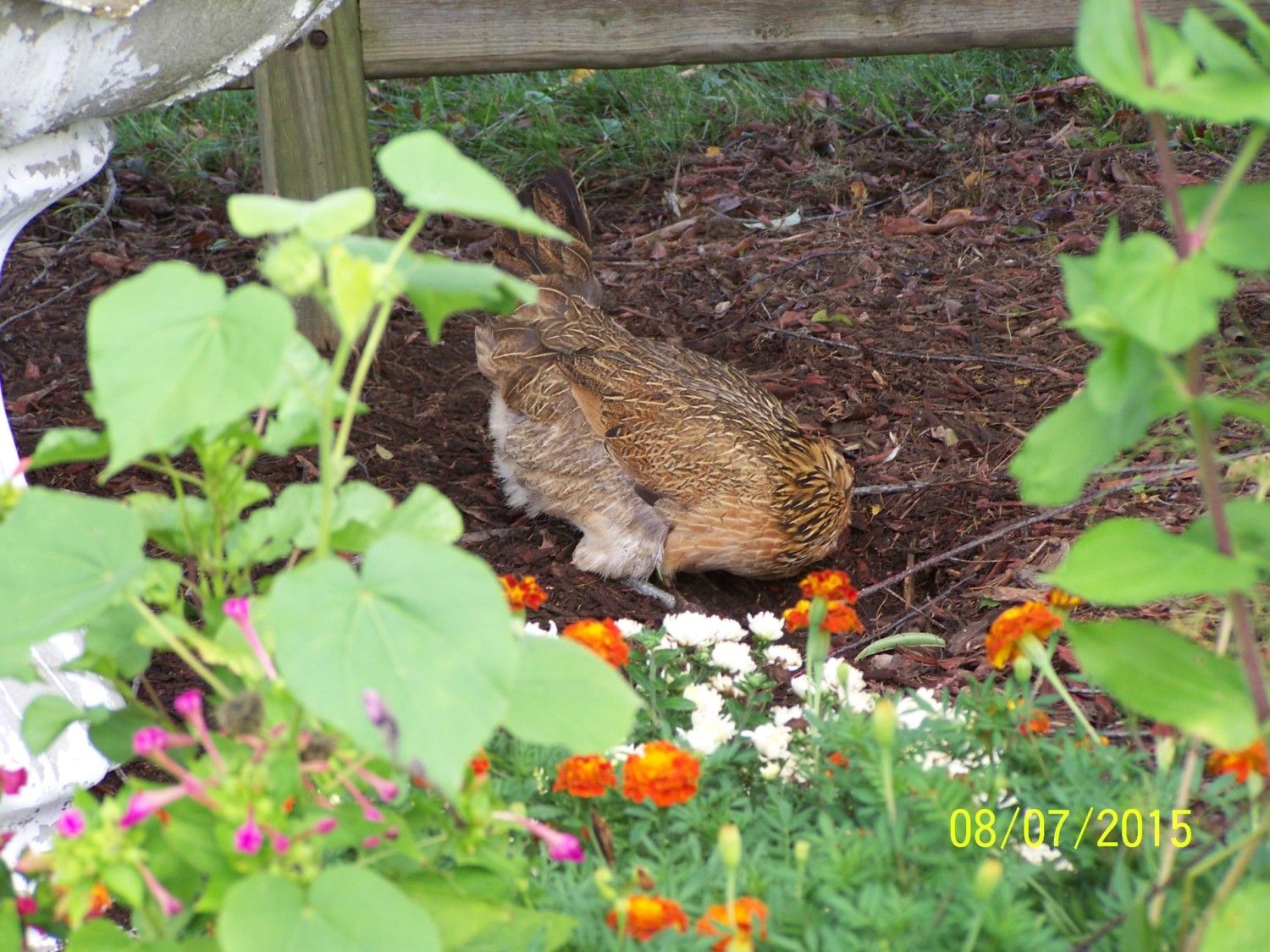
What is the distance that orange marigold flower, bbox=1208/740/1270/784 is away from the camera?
1.31 meters

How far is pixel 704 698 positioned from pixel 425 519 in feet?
3.05

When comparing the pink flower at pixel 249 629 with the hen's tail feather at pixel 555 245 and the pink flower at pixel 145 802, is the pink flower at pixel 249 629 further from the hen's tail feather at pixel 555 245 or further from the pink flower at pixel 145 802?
the hen's tail feather at pixel 555 245

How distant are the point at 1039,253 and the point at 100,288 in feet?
11.6

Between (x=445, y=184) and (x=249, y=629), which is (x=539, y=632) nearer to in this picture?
(x=249, y=629)

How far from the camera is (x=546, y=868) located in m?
1.57

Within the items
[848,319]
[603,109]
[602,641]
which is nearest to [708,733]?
[602,641]

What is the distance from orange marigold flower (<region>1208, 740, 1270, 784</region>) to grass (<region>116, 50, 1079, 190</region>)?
4.94 meters

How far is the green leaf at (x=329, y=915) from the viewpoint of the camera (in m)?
0.96

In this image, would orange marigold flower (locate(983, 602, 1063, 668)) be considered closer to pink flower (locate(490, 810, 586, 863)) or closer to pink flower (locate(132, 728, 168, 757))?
pink flower (locate(490, 810, 586, 863))

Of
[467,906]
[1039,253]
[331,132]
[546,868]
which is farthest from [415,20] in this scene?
[467,906]

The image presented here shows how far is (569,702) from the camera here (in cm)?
109

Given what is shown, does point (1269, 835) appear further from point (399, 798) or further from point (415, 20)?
point (415, 20)

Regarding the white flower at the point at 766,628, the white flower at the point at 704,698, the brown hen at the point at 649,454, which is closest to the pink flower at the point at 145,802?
the white flower at the point at 704,698

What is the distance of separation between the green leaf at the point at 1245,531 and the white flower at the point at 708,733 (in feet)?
2.59
